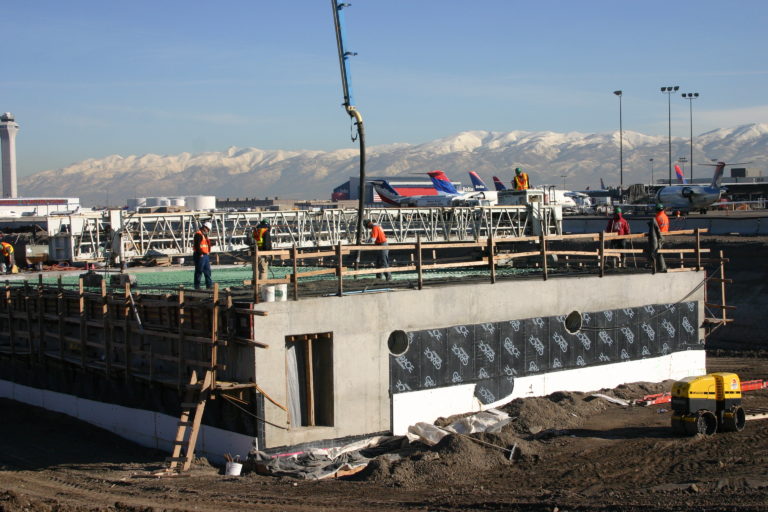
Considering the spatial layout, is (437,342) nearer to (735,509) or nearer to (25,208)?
(735,509)

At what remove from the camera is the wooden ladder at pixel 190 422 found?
1575cm

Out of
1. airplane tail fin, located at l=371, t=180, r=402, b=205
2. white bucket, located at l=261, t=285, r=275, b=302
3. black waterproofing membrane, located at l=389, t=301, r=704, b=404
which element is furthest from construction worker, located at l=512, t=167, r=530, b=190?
airplane tail fin, located at l=371, t=180, r=402, b=205

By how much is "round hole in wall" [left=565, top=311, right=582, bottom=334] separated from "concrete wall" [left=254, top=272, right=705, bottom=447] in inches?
7.6

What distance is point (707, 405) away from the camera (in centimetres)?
1675

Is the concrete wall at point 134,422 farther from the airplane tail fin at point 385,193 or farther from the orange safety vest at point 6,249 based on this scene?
the airplane tail fin at point 385,193

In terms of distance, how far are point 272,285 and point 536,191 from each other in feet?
101

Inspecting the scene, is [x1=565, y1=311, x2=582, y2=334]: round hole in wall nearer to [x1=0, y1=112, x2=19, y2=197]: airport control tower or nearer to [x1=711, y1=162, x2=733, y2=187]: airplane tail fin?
[x1=711, y1=162, x2=733, y2=187]: airplane tail fin

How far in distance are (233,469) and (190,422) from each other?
128 centimetres

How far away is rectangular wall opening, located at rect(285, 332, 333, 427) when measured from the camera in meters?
16.6

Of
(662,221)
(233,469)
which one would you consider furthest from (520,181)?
(233,469)

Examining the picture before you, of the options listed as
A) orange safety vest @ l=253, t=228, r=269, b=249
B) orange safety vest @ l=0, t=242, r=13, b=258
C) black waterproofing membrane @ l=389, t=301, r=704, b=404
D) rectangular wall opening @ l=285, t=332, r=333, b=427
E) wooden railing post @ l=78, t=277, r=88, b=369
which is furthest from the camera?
orange safety vest @ l=0, t=242, r=13, b=258

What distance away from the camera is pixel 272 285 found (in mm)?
16922

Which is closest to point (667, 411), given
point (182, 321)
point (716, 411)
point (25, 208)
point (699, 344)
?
point (716, 411)

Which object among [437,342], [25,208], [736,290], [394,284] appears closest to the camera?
[437,342]
